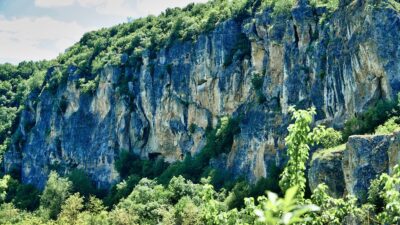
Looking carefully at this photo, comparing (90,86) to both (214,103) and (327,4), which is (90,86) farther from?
(327,4)

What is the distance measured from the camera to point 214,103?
4803cm

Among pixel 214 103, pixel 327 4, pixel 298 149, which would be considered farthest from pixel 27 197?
pixel 298 149

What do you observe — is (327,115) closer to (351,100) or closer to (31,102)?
(351,100)

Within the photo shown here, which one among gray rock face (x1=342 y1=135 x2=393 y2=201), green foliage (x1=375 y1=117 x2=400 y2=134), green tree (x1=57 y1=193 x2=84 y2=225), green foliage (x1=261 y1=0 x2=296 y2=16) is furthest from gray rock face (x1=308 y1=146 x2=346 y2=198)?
green tree (x1=57 y1=193 x2=84 y2=225)

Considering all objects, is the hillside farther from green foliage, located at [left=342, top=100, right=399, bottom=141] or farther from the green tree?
the green tree

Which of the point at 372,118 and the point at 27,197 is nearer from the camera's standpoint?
the point at 372,118

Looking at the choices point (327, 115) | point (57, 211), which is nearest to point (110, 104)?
point (57, 211)

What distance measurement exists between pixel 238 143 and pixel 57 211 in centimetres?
1888

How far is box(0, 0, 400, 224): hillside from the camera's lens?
30078 mm

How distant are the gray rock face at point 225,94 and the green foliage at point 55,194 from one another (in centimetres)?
422

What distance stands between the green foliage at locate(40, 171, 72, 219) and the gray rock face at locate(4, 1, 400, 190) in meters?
4.22

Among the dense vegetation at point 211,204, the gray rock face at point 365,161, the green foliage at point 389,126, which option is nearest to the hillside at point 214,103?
the gray rock face at point 365,161

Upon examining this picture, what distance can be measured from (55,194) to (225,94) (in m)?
19.6

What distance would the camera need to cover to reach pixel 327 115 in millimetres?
33812
